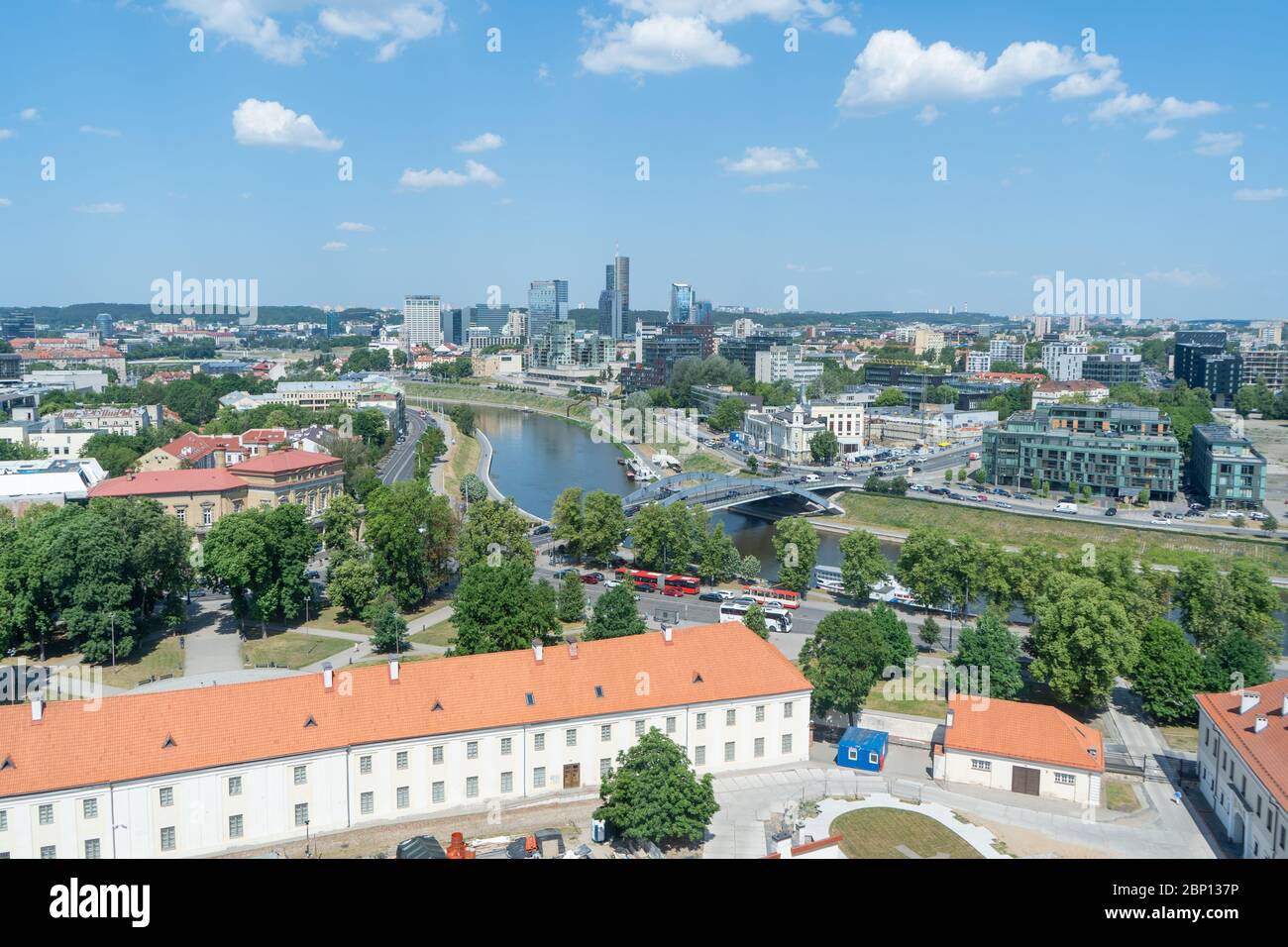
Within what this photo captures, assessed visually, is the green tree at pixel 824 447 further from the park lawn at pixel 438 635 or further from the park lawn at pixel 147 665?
the park lawn at pixel 147 665

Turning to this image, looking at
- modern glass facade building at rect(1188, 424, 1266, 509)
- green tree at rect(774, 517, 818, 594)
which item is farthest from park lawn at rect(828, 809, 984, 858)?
modern glass facade building at rect(1188, 424, 1266, 509)

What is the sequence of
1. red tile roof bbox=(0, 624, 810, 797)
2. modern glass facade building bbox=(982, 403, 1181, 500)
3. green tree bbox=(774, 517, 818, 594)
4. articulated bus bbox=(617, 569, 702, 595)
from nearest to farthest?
red tile roof bbox=(0, 624, 810, 797), green tree bbox=(774, 517, 818, 594), articulated bus bbox=(617, 569, 702, 595), modern glass facade building bbox=(982, 403, 1181, 500)

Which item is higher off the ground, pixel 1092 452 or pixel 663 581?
pixel 1092 452

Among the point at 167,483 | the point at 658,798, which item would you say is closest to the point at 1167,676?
the point at 658,798

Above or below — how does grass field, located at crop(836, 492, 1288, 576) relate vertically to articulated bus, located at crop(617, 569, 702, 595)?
above

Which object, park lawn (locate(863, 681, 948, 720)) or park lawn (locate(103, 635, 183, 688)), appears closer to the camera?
park lawn (locate(863, 681, 948, 720))

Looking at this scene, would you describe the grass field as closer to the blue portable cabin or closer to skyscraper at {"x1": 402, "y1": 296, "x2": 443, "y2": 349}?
the blue portable cabin

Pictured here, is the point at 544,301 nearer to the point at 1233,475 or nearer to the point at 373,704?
the point at 1233,475
